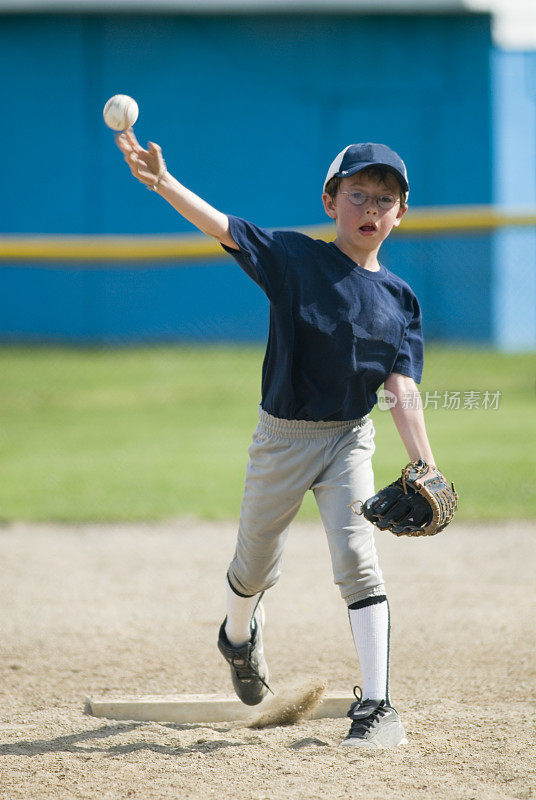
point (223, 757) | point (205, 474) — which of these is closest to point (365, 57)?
point (205, 474)

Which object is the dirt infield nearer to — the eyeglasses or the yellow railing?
the eyeglasses

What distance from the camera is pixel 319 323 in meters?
2.80

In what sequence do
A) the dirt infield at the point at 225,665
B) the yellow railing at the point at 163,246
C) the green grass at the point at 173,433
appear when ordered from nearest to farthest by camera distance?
the dirt infield at the point at 225,665 < the green grass at the point at 173,433 < the yellow railing at the point at 163,246

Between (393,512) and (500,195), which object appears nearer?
(393,512)

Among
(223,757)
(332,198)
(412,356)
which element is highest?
(332,198)

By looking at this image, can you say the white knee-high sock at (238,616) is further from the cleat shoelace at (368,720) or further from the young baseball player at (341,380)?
the cleat shoelace at (368,720)

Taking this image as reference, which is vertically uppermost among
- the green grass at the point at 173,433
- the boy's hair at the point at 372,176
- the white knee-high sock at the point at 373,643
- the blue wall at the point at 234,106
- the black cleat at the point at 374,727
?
the blue wall at the point at 234,106

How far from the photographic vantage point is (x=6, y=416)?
1005cm

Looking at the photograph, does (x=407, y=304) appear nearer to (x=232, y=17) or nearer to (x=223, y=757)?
(x=223, y=757)

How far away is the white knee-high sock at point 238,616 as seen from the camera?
314cm

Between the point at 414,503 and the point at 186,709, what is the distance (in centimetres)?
97

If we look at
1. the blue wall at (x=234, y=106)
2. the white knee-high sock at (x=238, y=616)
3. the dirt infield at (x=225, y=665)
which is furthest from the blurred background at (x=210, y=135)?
the white knee-high sock at (x=238, y=616)

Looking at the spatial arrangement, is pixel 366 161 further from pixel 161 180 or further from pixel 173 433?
pixel 173 433

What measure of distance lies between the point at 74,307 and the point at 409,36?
6.09 metres
